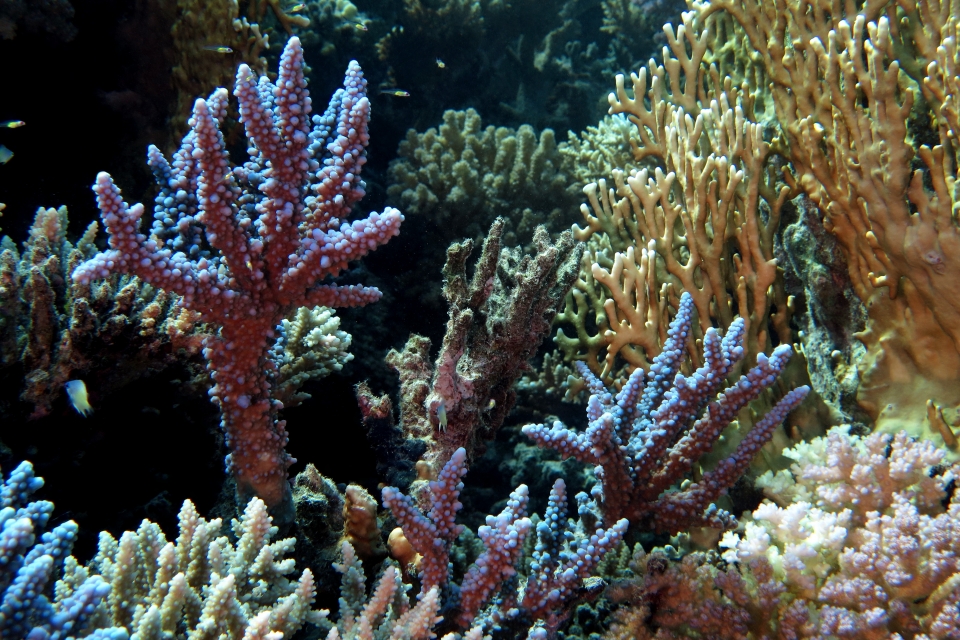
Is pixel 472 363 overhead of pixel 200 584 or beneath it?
overhead

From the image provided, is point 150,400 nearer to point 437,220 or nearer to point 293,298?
point 293,298

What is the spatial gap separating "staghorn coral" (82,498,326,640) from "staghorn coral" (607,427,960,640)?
123 centimetres

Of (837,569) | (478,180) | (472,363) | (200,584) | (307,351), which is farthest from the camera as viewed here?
(478,180)

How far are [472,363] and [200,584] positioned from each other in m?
1.43

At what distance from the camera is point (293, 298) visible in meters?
1.85

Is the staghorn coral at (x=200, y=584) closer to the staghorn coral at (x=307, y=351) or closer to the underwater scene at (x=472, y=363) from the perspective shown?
the underwater scene at (x=472, y=363)

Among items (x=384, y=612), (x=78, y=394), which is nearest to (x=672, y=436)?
(x=384, y=612)

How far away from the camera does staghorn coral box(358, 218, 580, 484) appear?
8.48ft

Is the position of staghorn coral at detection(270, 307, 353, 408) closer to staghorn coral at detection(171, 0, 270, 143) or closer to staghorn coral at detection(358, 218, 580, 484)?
staghorn coral at detection(358, 218, 580, 484)

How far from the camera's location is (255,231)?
75.7 inches

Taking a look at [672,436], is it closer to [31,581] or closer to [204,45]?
[31,581]

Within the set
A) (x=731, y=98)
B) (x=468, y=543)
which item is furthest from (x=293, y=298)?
(x=731, y=98)

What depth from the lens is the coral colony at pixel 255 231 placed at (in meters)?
1.62

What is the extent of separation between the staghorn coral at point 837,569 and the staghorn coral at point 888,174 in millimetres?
611
